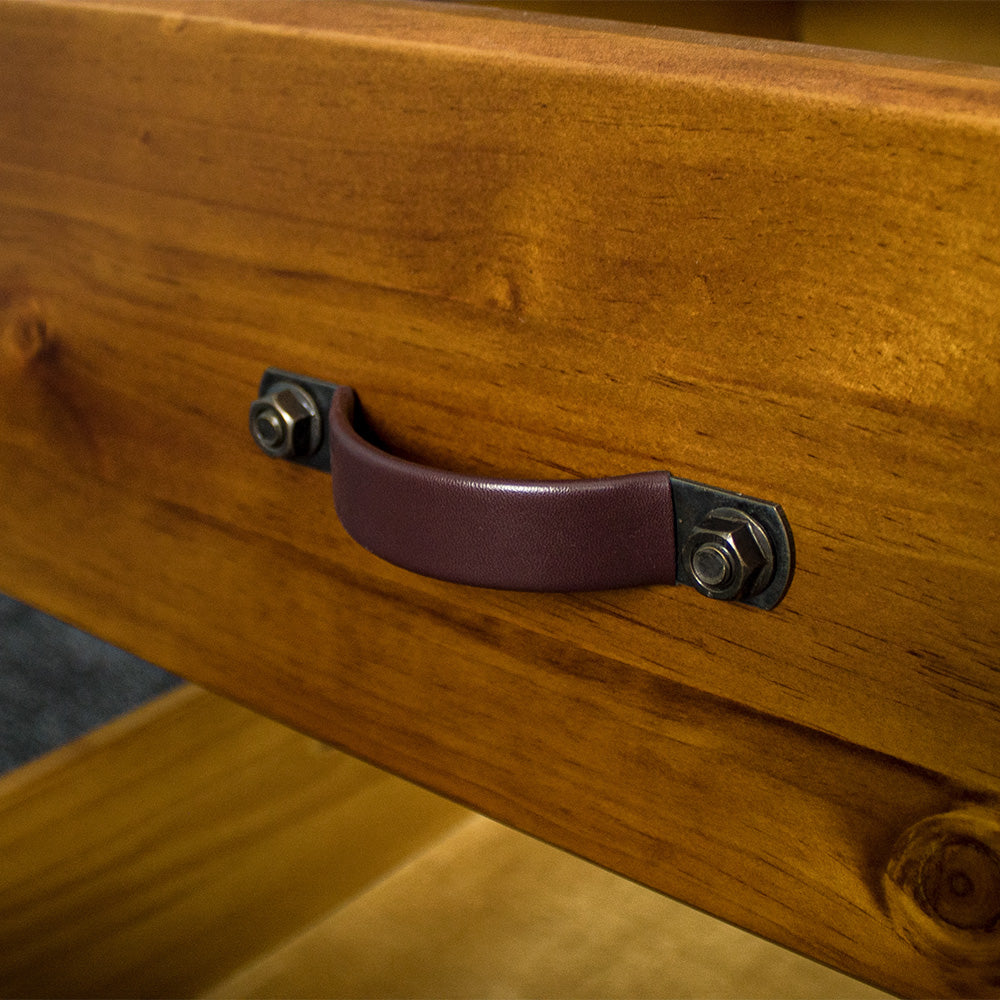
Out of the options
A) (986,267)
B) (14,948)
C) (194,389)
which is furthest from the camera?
(14,948)

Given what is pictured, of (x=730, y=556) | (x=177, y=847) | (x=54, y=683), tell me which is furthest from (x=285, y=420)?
(x=54, y=683)

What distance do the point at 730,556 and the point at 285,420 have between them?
113 millimetres

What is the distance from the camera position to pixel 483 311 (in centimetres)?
25

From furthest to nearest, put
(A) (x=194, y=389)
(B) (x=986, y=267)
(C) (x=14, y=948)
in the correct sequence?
(C) (x=14, y=948) < (A) (x=194, y=389) < (B) (x=986, y=267)

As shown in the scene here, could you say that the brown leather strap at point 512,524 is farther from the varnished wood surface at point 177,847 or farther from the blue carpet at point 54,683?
the blue carpet at point 54,683

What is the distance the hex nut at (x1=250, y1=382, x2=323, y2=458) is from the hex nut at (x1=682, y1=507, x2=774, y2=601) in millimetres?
100

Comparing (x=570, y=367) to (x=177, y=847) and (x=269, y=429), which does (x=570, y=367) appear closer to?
(x=269, y=429)

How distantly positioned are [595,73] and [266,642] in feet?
0.57

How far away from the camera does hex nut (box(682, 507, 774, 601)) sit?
0.22 m

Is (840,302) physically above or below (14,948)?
above

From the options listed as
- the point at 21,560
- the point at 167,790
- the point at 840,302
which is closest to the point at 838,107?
the point at 840,302

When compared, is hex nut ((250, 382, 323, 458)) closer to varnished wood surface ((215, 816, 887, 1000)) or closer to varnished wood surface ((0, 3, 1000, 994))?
varnished wood surface ((0, 3, 1000, 994))

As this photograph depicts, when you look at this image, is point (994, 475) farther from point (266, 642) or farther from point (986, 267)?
point (266, 642)

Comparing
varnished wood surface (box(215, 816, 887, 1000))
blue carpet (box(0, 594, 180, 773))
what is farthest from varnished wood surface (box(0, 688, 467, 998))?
blue carpet (box(0, 594, 180, 773))
